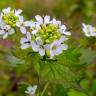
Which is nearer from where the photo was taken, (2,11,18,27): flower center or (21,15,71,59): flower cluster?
(21,15,71,59): flower cluster

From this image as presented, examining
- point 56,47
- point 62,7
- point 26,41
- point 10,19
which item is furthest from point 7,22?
point 62,7

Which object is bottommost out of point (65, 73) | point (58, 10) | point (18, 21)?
point (65, 73)

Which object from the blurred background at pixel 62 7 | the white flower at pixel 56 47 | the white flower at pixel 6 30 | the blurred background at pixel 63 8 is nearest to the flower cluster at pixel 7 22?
the white flower at pixel 6 30

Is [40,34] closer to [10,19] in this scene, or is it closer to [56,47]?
[56,47]

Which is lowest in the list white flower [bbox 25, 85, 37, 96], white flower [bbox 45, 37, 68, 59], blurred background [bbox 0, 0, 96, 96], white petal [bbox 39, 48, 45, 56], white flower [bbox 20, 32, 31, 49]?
white flower [bbox 25, 85, 37, 96]

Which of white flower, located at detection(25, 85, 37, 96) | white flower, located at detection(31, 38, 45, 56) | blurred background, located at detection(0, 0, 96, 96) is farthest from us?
blurred background, located at detection(0, 0, 96, 96)

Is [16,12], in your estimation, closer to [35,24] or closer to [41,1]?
[35,24]

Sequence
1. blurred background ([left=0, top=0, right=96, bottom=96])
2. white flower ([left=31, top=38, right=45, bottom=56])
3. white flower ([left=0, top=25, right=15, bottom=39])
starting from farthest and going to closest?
blurred background ([left=0, top=0, right=96, bottom=96]), white flower ([left=0, top=25, right=15, bottom=39]), white flower ([left=31, top=38, right=45, bottom=56])

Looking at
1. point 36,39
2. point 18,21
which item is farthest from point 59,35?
point 18,21

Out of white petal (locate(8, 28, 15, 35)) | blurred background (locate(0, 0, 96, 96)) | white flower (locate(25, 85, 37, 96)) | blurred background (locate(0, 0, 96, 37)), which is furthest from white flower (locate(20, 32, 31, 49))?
blurred background (locate(0, 0, 96, 37))

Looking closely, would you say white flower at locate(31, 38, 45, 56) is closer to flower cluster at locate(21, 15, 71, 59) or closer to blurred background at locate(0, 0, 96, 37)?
flower cluster at locate(21, 15, 71, 59)
